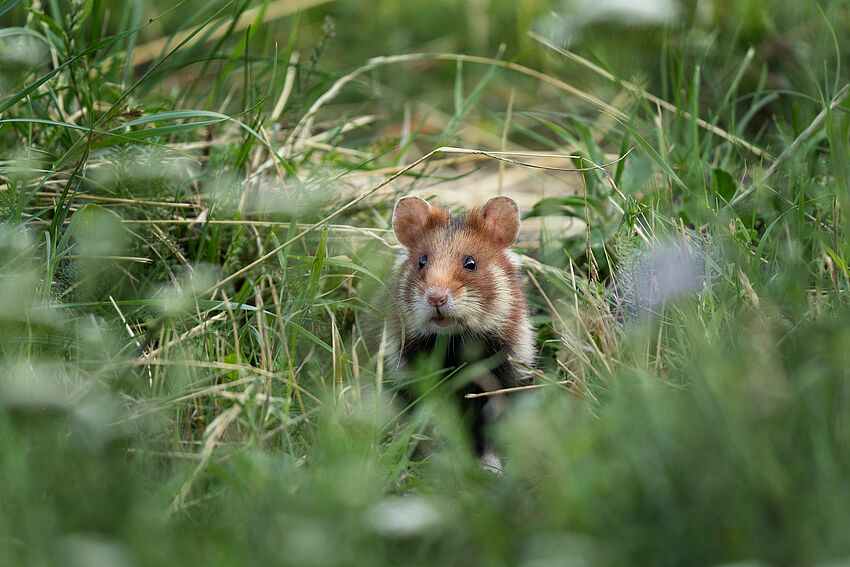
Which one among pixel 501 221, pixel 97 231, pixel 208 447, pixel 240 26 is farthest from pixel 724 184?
pixel 240 26

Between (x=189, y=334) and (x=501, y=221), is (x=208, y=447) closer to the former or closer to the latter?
(x=189, y=334)

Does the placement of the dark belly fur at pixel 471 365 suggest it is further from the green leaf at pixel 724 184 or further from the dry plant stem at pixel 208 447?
the green leaf at pixel 724 184

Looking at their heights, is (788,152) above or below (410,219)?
above

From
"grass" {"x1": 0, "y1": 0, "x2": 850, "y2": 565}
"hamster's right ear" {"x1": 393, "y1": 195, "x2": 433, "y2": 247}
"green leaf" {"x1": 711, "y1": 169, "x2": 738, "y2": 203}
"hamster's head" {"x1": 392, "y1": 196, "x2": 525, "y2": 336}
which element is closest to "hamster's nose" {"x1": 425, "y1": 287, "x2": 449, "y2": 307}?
"hamster's head" {"x1": 392, "y1": 196, "x2": 525, "y2": 336}

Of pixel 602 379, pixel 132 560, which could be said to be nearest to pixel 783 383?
pixel 602 379

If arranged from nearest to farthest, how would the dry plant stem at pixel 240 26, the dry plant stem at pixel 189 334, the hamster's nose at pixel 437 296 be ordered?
the dry plant stem at pixel 189 334
the hamster's nose at pixel 437 296
the dry plant stem at pixel 240 26

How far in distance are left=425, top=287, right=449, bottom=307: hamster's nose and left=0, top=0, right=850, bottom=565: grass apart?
1.14 feet

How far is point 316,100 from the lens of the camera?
5.16m

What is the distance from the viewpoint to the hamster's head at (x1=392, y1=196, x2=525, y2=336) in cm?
357

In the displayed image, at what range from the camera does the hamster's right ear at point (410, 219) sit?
3926 millimetres

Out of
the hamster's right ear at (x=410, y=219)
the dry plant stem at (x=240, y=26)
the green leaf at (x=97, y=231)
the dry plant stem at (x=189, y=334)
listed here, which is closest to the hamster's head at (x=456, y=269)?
the hamster's right ear at (x=410, y=219)

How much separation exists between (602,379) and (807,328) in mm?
721

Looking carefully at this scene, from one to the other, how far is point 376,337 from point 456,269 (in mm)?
646

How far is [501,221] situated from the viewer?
3914 millimetres
